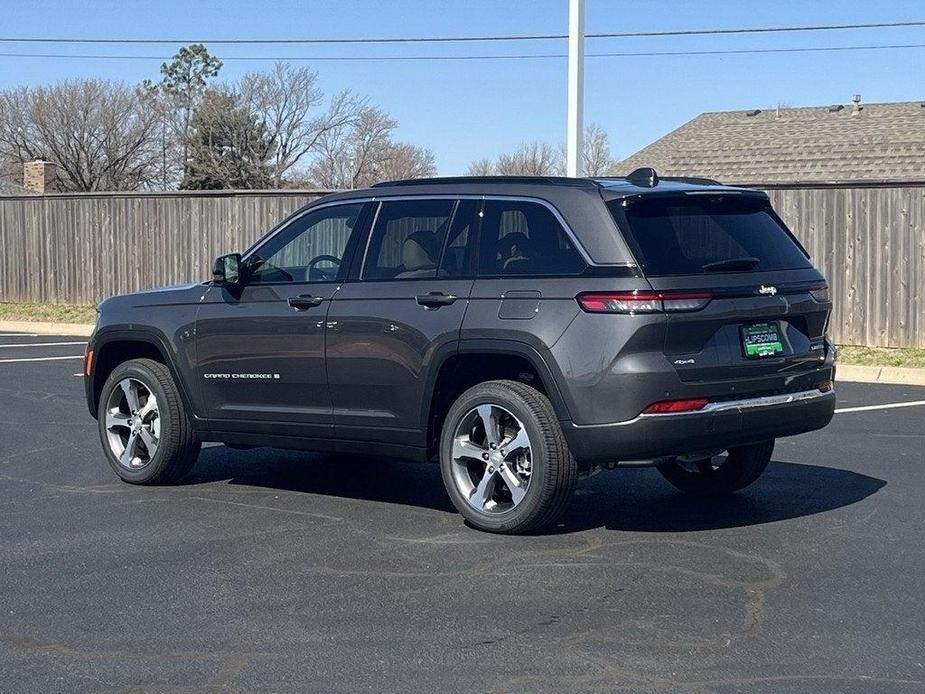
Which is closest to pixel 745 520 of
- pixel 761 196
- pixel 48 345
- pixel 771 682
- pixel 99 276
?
pixel 761 196

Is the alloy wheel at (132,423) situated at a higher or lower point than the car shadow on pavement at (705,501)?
higher

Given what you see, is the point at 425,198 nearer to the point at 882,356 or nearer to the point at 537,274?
the point at 537,274

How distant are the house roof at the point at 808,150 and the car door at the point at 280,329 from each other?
613 inches

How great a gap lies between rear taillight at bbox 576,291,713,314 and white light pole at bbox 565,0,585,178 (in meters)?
10.0

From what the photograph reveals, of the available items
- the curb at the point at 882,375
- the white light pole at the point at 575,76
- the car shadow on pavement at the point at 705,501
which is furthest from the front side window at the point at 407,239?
the white light pole at the point at 575,76

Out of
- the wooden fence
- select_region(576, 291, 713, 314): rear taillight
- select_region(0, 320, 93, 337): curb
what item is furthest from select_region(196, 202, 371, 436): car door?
select_region(0, 320, 93, 337): curb

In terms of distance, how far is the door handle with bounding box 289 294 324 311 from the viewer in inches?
316

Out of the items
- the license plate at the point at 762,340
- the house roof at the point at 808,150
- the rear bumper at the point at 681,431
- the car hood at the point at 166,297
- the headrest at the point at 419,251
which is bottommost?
the rear bumper at the point at 681,431

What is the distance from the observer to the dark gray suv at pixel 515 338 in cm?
683

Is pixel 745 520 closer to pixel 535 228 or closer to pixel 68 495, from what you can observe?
pixel 535 228

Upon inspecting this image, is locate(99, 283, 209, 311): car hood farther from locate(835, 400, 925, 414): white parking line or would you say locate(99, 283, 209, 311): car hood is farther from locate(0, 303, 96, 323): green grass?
locate(0, 303, 96, 323): green grass

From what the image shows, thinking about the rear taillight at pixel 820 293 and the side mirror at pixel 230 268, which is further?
the side mirror at pixel 230 268

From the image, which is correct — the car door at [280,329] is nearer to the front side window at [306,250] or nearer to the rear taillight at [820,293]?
the front side window at [306,250]

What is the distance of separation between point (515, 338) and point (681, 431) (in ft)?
3.20
